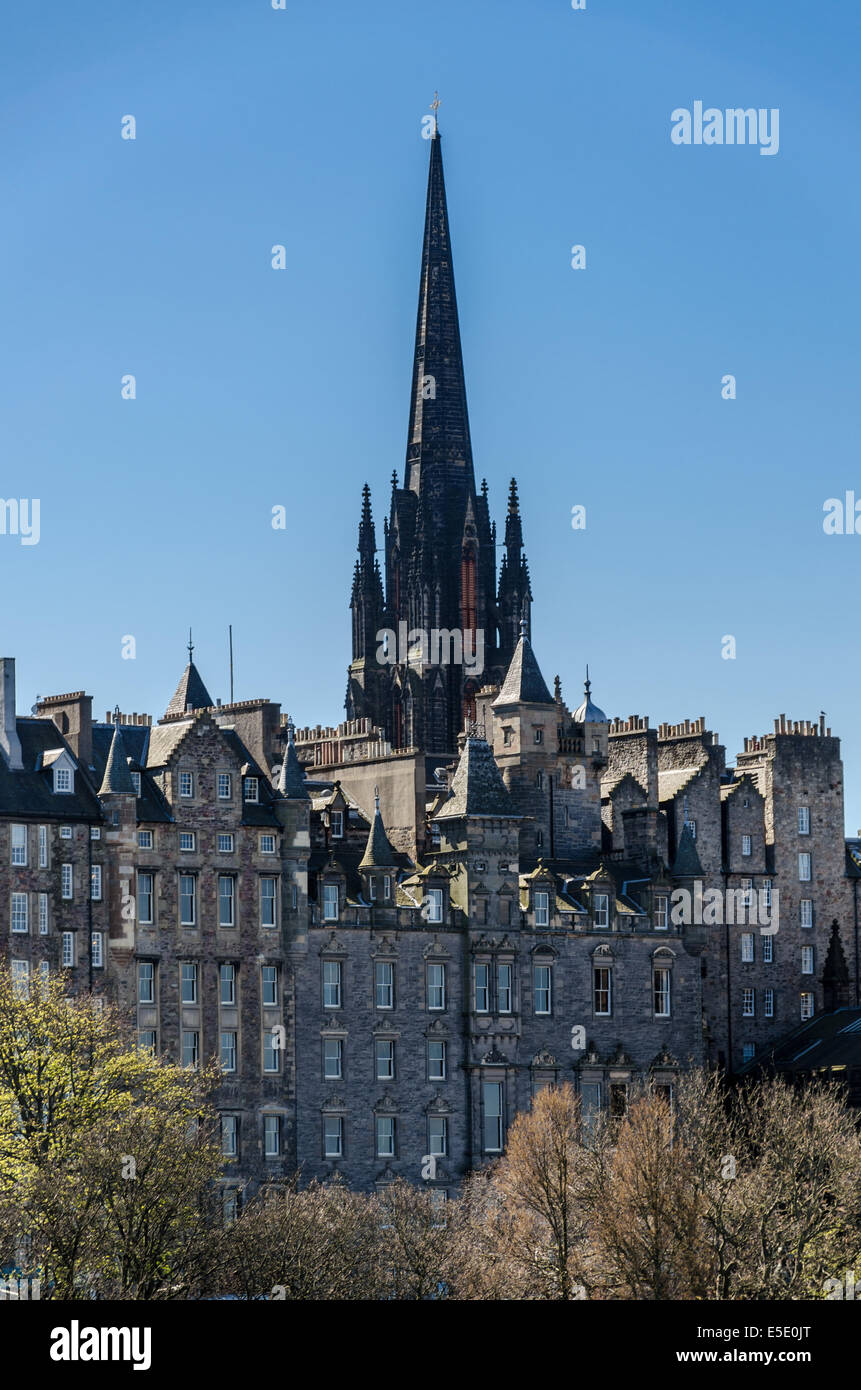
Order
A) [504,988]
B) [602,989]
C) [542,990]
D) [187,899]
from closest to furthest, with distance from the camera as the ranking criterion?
[187,899] < [504,988] < [542,990] < [602,989]

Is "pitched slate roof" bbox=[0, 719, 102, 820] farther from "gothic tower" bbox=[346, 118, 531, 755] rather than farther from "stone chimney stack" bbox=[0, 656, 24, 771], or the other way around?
"gothic tower" bbox=[346, 118, 531, 755]

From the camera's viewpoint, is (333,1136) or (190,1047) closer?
(190,1047)

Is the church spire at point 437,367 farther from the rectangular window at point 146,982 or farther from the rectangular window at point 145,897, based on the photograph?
the rectangular window at point 146,982

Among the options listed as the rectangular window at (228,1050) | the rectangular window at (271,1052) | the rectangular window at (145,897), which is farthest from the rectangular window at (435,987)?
the rectangular window at (145,897)

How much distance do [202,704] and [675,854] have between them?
25.9 meters

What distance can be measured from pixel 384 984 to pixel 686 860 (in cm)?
1987

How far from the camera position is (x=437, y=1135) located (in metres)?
115

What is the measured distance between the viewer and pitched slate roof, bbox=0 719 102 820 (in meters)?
107

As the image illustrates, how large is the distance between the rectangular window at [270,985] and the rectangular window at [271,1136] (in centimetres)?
484

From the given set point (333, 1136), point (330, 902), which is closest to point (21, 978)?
point (330, 902)

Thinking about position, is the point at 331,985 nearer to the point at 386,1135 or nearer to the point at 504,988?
the point at 386,1135

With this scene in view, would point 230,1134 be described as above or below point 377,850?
below

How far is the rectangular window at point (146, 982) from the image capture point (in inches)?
4274
